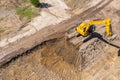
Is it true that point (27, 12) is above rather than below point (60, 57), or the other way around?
above

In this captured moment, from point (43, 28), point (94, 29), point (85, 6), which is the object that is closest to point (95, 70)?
point (94, 29)

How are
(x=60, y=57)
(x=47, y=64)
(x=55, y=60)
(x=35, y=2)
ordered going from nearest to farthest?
(x=47, y=64), (x=55, y=60), (x=60, y=57), (x=35, y=2)

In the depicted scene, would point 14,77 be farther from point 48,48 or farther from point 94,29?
point 94,29

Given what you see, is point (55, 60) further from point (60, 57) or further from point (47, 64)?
point (47, 64)

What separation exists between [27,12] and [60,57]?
7.64 m

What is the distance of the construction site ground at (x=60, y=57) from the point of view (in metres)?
20.8

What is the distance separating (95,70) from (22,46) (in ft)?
24.1

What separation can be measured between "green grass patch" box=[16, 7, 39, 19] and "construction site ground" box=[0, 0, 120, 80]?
2662 millimetres

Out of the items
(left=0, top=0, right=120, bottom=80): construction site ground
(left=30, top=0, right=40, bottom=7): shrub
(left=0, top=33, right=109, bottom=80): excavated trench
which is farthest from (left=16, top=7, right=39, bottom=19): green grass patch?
(left=0, top=33, right=109, bottom=80): excavated trench

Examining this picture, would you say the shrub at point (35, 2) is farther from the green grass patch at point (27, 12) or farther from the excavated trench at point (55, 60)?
the excavated trench at point (55, 60)

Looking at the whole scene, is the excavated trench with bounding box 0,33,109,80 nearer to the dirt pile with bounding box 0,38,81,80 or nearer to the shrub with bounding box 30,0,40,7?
the dirt pile with bounding box 0,38,81,80

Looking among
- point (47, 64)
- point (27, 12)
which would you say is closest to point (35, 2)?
point (27, 12)

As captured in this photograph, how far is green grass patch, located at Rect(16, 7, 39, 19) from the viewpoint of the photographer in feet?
85.3

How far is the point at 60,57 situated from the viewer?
21.8 m
